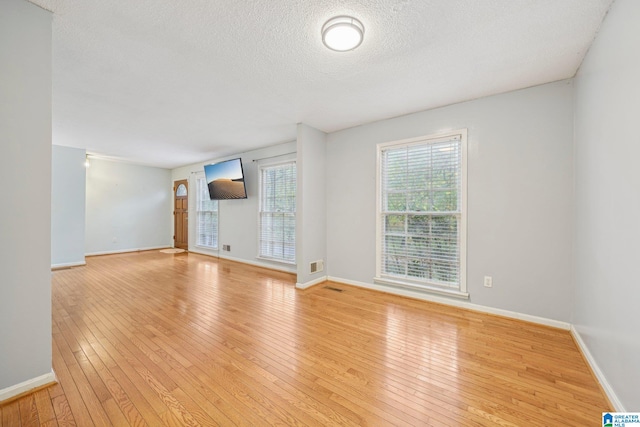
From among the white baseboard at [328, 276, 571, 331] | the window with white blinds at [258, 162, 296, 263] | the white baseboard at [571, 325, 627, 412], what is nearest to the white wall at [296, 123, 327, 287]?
the white baseboard at [328, 276, 571, 331]

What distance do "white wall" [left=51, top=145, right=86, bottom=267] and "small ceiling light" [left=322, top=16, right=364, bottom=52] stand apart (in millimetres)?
6181

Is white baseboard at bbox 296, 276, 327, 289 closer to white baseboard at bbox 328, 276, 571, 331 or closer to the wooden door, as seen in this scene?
white baseboard at bbox 328, 276, 571, 331

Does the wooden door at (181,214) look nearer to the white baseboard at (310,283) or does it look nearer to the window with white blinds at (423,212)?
the white baseboard at (310,283)

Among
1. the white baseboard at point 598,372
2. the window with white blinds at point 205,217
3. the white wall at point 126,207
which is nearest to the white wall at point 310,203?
the white baseboard at point 598,372

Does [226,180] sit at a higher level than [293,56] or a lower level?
lower

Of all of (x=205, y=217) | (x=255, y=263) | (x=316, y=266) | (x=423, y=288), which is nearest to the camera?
(x=423, y=288)

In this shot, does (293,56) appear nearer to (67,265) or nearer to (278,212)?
(278,212)

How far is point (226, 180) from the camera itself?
18.7 ft

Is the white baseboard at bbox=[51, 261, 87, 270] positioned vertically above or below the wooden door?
below

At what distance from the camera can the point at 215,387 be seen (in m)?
1.69

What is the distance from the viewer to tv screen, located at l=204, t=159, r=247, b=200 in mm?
5512

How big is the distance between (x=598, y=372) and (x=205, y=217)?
7.31 m

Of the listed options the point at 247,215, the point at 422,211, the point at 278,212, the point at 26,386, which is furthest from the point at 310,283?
the point at 26,386

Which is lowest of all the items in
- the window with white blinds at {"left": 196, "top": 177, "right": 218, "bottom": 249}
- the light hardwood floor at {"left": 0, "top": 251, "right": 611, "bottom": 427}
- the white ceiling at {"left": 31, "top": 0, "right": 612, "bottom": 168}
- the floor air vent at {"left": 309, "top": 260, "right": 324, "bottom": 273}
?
the light hardwood floor at {"left": 0, "top": 251, "right": 611, "bottom": 427}
